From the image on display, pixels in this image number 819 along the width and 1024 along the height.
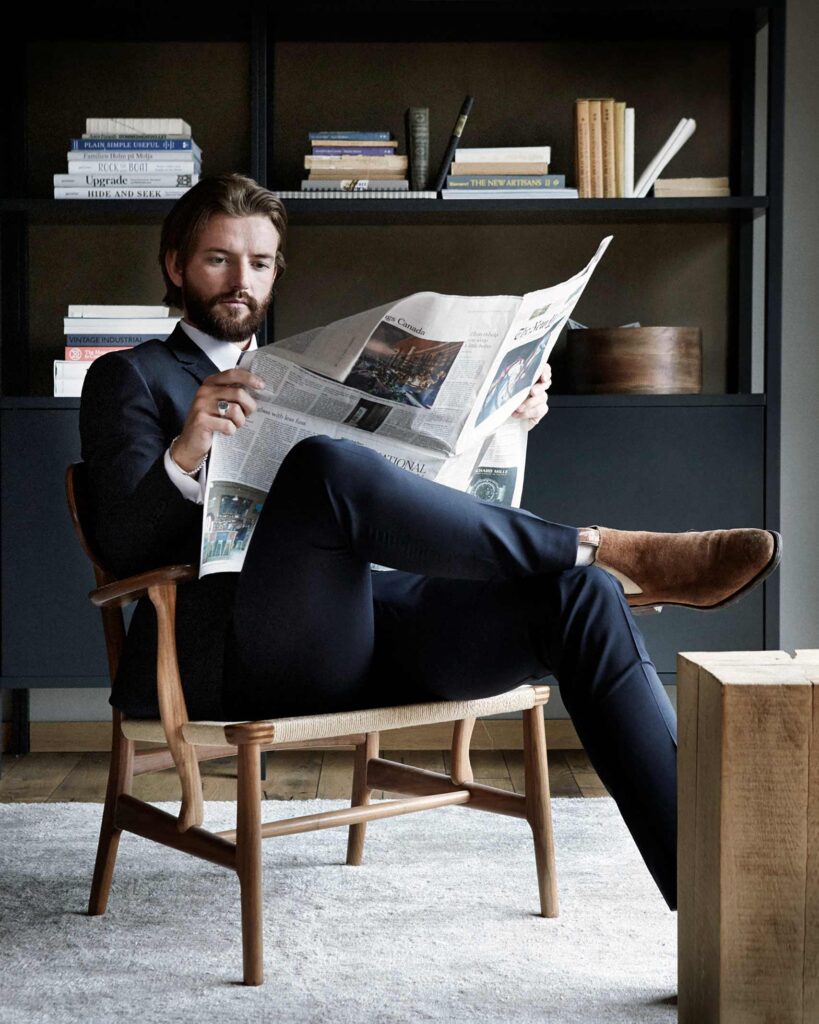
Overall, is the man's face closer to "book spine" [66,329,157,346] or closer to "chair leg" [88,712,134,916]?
"chair leg" [88,712,134,916]

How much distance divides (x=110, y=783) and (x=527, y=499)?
1.29 m

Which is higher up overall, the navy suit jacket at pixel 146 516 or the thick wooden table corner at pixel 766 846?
the navy suit jacket at pixel 146 516

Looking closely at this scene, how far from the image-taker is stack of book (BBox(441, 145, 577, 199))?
277cm

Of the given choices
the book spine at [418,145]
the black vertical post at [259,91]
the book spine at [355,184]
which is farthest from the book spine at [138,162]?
the book spine at [418,145]

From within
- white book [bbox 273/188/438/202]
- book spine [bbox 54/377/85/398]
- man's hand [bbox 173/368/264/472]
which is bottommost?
man's hand [bbox 173/368/264/472]

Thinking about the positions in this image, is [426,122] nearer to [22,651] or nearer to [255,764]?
[22,651]

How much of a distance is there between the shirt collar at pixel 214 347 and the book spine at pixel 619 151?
4.00ft

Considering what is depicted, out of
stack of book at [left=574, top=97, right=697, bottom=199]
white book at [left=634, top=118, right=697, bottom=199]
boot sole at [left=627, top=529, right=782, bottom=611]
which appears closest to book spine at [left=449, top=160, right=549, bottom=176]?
stack of book at [left=574, top=97, right=697, bottom=199]

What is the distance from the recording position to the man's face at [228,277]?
199cm

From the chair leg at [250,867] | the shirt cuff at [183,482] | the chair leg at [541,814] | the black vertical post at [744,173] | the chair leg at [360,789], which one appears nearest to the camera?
the chair leg at [250,867]

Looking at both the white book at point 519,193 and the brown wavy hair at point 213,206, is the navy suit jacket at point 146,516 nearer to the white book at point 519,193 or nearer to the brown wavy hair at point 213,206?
the brown wavy hair at point 213,206

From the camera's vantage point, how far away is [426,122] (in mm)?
2807

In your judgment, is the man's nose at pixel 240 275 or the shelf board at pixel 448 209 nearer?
the man's nose at pixel 240 275

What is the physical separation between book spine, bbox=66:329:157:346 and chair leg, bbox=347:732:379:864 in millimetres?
1202
